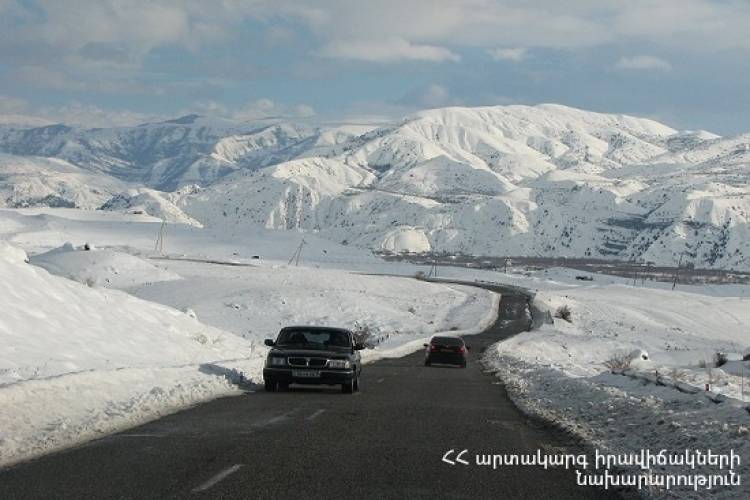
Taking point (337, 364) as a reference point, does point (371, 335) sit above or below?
below

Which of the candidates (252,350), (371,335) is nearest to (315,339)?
(252,350)

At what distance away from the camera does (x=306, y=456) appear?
40.6 feet

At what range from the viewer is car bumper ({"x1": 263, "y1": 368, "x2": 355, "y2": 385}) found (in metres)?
22.2

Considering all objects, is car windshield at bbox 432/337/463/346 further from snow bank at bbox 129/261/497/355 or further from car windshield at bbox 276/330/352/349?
snow bank at bbox 129/261/497/355

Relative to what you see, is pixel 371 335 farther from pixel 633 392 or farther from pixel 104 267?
Result: pixel 633 392

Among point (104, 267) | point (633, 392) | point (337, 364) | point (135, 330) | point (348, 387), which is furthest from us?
point (104, 267)

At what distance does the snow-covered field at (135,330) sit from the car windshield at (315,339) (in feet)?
5.18

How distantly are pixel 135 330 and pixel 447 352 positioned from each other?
1249cm

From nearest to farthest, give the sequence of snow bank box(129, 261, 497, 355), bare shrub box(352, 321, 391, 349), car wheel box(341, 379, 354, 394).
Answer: car wheel box(341, 379, 354, 394) → bare shrub box(352, 321, 391, 349) → snow bank box(129, 261, 497, 355)

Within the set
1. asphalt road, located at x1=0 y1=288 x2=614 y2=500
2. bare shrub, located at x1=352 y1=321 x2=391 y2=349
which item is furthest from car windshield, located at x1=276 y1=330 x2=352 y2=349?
bare shrub, located at x1=352 y1=321 x2=391 y2=349

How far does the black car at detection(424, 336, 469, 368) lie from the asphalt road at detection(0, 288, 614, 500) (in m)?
18.1

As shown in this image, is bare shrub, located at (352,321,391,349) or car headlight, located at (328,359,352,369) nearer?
car headlight, located at (328,359,352,369)

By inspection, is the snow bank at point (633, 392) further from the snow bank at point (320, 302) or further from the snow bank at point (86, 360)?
the snow bank at point (320, 302)

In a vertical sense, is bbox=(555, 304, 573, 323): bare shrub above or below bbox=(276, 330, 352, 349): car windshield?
below
